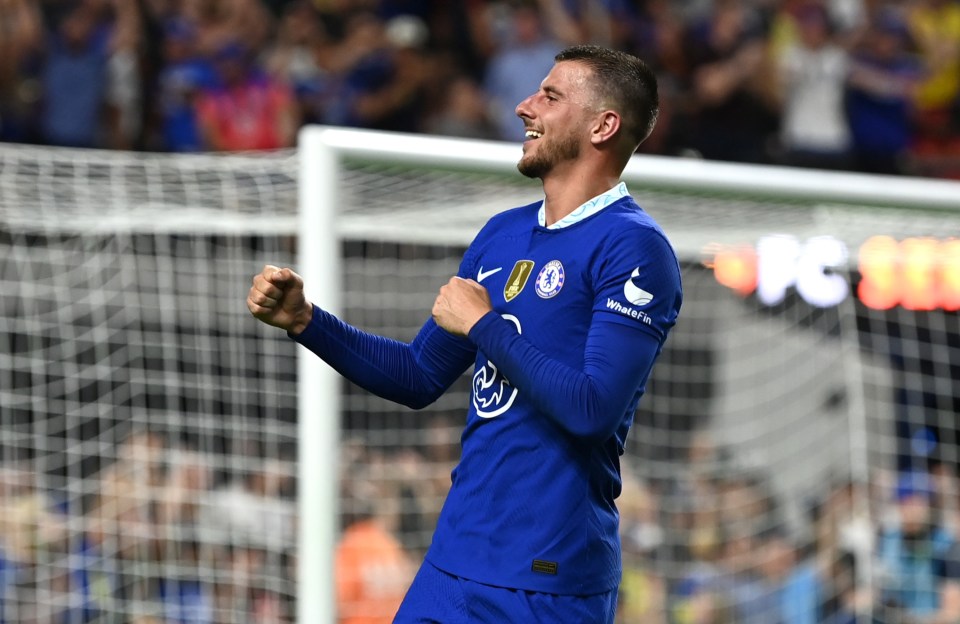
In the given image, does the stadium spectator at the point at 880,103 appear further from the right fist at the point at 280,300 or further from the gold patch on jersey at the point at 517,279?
the right fist at the point at 280,300

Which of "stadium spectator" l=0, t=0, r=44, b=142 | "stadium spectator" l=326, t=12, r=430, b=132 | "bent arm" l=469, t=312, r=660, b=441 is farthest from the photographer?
"stadium spectator" l=326, t=12, r=430, b=132

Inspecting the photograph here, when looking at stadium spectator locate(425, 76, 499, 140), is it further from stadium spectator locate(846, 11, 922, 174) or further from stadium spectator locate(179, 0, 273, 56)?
stadium spectator locate(846, 11, 922, 174)

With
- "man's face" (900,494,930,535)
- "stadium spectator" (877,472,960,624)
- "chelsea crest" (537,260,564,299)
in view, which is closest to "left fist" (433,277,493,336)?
"chelsea crest" (537,260,564,299)

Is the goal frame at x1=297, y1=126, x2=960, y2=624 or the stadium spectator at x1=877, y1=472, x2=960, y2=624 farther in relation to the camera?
the stadium spectator at x1=877, y1=472, x2=960, y2=624

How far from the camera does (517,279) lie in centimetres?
266

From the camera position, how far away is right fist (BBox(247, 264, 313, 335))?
2658 mm

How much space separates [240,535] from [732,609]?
8.17 ft

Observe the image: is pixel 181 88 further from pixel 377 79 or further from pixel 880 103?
pixel 880 103

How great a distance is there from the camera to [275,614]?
20.0 feet

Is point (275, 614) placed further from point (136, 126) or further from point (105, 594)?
point (136, 126)

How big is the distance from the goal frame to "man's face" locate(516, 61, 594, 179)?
5.31ft

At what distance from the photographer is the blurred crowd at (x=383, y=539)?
5.95m

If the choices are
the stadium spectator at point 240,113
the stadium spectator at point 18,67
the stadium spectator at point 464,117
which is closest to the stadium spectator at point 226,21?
the stadium spectator at point 240,113

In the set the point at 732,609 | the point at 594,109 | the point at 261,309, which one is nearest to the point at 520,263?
the point at 594,109
